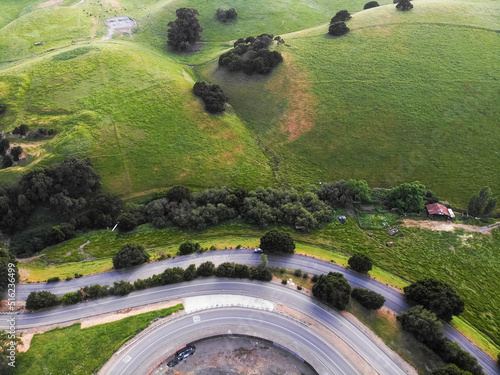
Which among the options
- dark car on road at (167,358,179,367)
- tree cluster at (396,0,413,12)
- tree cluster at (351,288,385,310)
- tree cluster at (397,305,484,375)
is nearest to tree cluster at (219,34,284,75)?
tree cluster at (396,0,413,12)

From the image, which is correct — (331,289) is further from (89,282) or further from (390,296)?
(89,282)

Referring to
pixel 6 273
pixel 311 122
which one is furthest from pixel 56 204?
pixel 311 122

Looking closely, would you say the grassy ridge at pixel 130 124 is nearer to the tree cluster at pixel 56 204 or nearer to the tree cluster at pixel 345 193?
the tree cluster at pixel 56 204

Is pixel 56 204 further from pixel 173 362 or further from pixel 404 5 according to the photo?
pixel 404 5

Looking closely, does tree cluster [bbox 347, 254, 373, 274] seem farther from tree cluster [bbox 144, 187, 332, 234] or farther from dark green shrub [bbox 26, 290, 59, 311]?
dark green shrub [bbox 26, 290, 59, 311]

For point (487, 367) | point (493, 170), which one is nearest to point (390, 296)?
point (487, 367)

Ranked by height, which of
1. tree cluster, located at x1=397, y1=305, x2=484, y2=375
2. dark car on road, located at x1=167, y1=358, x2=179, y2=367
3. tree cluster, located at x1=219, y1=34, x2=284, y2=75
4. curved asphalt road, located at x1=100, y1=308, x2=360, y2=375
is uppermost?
tree cluster, located at x1=219, y1=34, x2=284, y2=75
